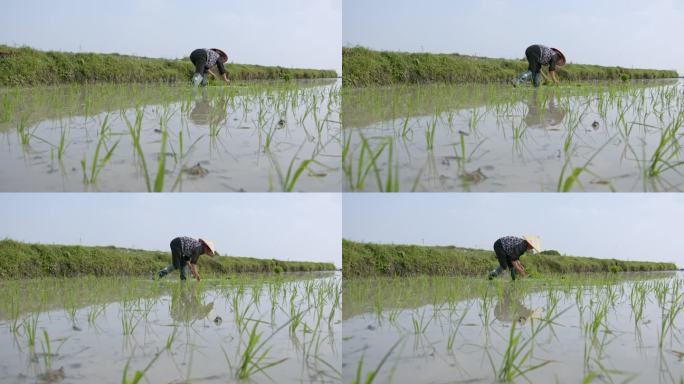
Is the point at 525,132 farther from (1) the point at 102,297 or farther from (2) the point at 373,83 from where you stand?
(2) the point at 373,83

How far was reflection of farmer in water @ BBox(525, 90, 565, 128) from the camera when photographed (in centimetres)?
471

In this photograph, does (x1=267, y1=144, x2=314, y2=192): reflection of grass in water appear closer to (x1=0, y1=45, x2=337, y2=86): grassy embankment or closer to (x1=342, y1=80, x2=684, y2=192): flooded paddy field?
(x1=342, y1=80, x2=684, y2=192): flooded paddy field

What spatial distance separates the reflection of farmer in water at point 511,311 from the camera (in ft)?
11.1

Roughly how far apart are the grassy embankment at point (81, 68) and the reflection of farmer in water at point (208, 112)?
7.49 meters

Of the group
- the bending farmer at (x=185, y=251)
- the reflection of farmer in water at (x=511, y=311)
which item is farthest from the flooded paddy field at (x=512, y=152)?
the bending farmer at (x=185, y=251)

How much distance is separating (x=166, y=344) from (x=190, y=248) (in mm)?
4712

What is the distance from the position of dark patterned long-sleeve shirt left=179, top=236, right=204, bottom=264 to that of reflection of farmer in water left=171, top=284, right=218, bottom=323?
2.25 meters

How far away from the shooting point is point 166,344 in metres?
2.68

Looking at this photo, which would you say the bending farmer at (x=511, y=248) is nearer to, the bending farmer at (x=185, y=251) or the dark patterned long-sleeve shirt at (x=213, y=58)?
the bending farmer at (x=185, y=251)

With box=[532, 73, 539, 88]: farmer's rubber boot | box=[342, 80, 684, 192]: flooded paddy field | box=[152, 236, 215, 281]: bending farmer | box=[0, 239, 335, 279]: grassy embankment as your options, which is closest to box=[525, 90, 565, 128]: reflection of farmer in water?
box=[342, 80, 684, 192]: flooded paddy field

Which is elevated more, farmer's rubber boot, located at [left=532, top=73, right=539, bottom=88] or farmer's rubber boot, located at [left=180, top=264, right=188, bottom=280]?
farmer's rubber boot, located at [left=532, top=73, right=539, bottom=88]

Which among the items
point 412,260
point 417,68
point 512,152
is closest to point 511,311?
point 512,152

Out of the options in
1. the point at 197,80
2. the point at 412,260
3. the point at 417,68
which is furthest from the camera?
the point at 417,68

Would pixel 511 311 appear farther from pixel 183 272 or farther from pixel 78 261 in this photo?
pixel 78 261
